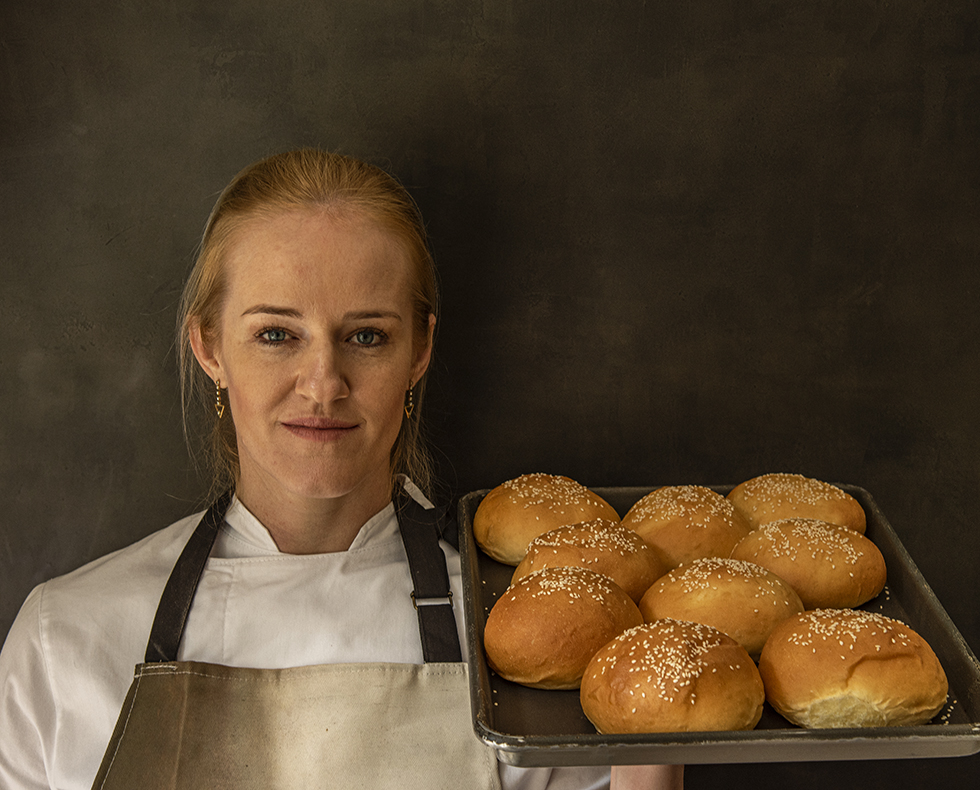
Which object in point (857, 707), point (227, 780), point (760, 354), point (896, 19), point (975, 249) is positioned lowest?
point (227, 780)

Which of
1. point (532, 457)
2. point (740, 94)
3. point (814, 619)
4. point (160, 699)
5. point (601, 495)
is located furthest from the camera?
point (532, 457)

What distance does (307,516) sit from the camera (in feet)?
5.92

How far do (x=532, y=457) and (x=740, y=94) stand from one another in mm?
919

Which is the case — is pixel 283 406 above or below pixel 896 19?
below

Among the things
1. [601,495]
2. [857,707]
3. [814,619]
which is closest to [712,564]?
[814,619]

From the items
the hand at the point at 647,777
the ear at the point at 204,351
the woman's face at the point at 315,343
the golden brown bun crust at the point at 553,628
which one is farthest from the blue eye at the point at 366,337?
the hand at the point at 647,777

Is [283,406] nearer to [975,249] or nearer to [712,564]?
[712,564]

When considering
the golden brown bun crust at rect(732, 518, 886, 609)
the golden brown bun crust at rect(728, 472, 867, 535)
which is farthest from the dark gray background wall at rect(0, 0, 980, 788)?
the golden brown bun crust at rect(732, 518, 886, 609)

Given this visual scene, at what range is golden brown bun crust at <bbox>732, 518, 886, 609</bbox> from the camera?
1.40m

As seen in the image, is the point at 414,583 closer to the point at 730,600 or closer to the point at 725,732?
the point at 730,600

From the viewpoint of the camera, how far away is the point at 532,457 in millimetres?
2068

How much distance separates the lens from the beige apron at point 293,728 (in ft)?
4.79

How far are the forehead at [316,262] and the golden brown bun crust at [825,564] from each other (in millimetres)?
809

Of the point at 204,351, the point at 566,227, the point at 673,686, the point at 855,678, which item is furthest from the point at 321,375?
the point at 855,678
